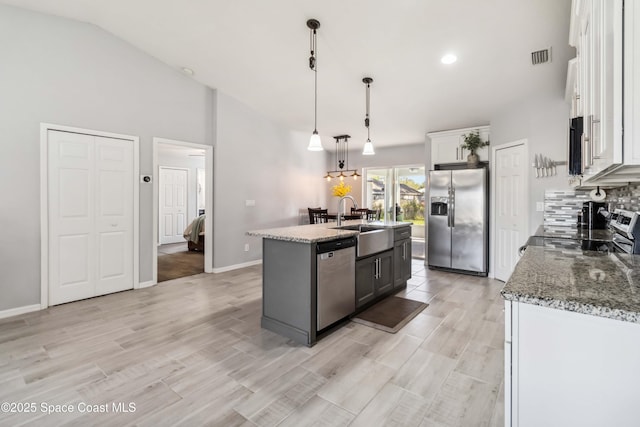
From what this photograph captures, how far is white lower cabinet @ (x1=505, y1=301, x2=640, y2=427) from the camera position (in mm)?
851

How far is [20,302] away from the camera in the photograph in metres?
3.30

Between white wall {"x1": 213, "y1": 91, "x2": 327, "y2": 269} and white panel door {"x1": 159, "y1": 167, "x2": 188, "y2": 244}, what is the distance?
3.79 meters

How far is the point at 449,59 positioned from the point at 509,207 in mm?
2359

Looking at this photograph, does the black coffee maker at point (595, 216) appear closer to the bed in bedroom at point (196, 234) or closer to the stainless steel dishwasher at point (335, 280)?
the stainless steel dishwasher at point (335, 280)

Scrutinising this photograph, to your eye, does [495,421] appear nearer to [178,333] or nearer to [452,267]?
[178,333]

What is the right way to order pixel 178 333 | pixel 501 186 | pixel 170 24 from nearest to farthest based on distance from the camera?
1. pixel 178 333
2. pixel 170 24
3. pixel 501 186

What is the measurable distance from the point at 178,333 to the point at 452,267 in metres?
4.28

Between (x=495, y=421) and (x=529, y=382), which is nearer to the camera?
(x=529, y=382)

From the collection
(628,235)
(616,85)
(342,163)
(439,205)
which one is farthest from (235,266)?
(616,85)

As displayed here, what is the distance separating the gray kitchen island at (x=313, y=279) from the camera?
2582 mm

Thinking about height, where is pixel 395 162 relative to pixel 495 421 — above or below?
above

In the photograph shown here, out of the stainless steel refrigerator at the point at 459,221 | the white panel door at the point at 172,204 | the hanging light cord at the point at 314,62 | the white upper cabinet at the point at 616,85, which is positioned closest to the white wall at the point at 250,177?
the hanging light cord at the point at 314,62

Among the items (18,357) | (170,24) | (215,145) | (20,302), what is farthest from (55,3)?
(18,357)

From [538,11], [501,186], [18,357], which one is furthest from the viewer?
[501,186]
